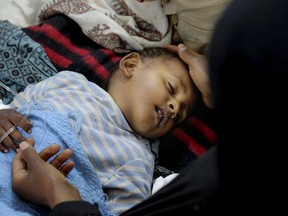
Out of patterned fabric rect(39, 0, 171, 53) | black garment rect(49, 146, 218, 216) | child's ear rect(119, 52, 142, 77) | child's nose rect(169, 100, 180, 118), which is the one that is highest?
black garment rect(49, 146, 218, 216)

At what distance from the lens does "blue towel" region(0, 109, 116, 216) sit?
1.17 metres

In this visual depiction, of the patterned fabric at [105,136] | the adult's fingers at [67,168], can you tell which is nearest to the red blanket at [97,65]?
the patterned fabric at [105,136]

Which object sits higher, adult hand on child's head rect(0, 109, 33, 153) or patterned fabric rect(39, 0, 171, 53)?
adult hand on child's head rect(0, 109, 33, 153)

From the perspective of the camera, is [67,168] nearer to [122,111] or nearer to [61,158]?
[61,158]

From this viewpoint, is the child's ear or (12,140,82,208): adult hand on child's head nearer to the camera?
(12,140,82,208): adult hand on child's head

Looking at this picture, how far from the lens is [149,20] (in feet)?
5.67

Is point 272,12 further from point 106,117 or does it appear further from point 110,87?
point 110,87

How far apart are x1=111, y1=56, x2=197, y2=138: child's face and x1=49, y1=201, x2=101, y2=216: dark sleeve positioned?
56cm

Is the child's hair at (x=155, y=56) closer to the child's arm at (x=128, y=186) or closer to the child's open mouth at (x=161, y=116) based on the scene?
the child's open mouth at (x=161, y=116)

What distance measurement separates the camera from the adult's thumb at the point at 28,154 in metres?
1.11

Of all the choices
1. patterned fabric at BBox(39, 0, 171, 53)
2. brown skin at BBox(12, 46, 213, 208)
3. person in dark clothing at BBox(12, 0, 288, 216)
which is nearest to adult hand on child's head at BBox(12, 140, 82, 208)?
brown skin at BBox(12, 46, 213, 208)

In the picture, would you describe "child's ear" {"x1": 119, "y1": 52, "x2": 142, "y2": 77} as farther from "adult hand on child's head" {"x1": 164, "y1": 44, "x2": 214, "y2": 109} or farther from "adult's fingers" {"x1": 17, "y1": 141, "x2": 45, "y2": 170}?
"adult's fingers" {"x1": 17, "y1": 141, "x2": 45, "y2": 170}

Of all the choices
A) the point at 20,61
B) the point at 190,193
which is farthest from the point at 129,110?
the point at 190,193

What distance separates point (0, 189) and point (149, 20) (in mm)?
878
